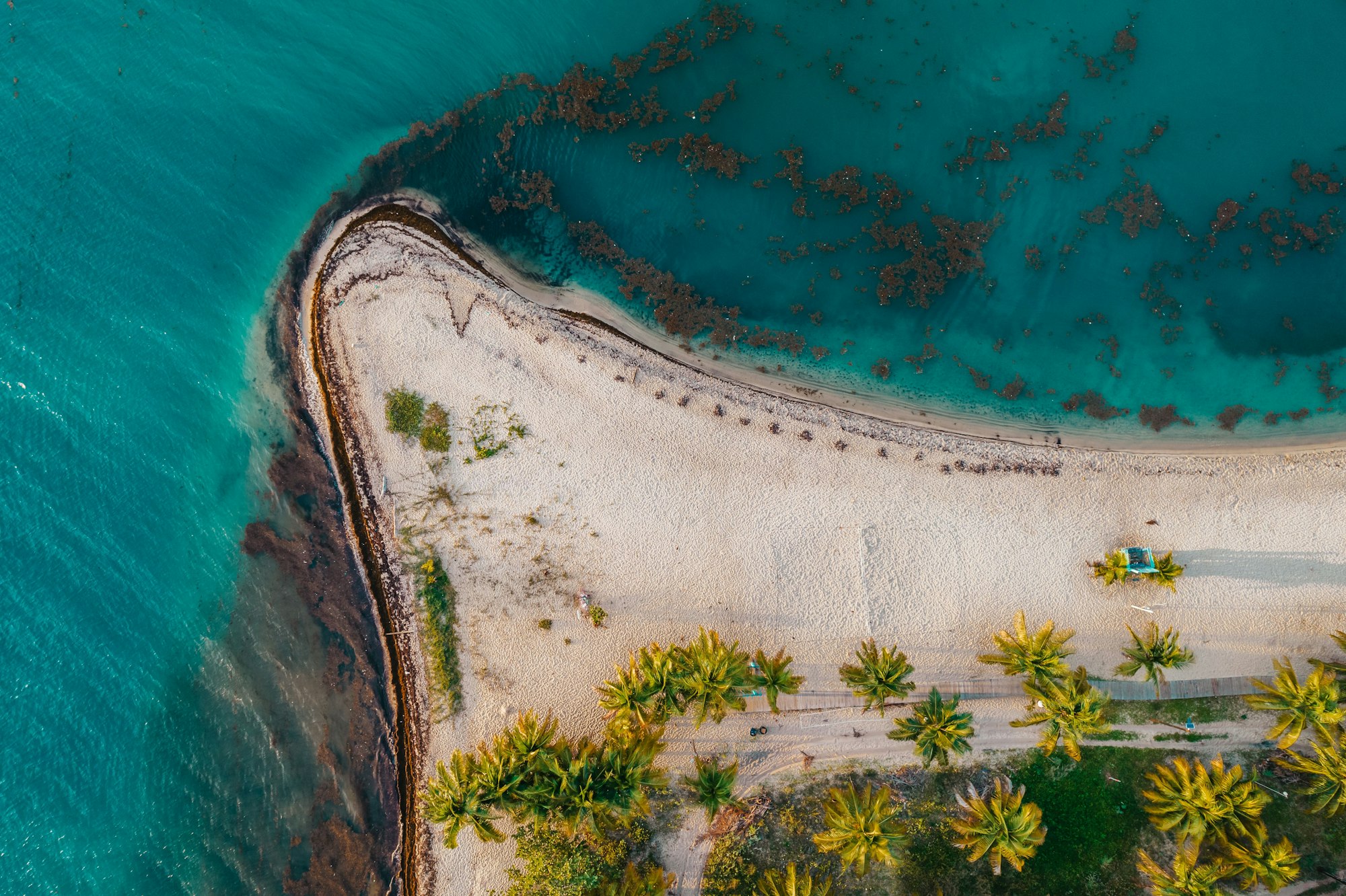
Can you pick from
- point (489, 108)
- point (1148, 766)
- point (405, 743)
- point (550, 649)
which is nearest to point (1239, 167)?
point (1148, 766)

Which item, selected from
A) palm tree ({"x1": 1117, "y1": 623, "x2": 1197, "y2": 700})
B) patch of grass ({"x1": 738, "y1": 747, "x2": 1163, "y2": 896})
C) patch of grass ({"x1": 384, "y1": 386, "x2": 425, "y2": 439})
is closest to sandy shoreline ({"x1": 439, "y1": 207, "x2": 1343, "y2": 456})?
patch of grass ({"x1": 384, "y1": 386, "x2": 425, "y2": 439})

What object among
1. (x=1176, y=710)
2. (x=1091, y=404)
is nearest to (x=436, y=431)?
(x=1091, y=404)

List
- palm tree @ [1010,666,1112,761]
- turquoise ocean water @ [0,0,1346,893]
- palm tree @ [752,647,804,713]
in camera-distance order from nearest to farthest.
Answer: palm tree @ [1010,666,1112,761], palm tree @ [752,647,804,713], turquoise ocean water @ [0,0,1346,893]

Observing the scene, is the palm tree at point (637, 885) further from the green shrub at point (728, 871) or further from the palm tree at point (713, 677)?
the palm tree at point (713, 677)

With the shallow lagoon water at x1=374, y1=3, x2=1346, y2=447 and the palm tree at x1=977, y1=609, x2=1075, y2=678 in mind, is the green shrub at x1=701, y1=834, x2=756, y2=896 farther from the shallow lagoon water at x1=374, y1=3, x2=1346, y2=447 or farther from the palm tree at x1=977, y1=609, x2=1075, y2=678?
the shallow lagoon water at x1=374, y1=3, x2=1346, y2=447

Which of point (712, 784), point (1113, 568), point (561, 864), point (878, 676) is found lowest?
point (561, 864)

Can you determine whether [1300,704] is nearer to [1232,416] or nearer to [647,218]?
[1232,416]
